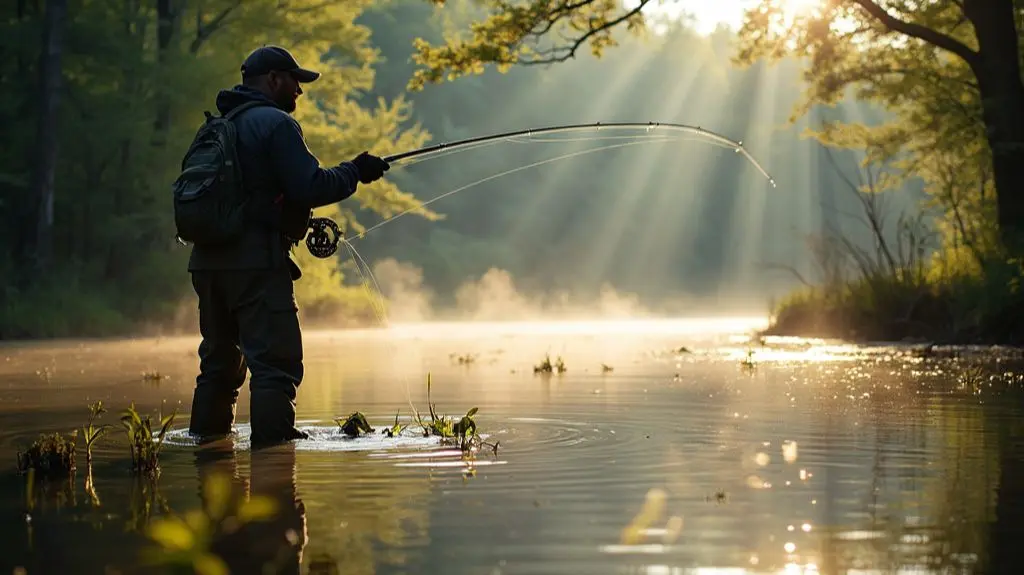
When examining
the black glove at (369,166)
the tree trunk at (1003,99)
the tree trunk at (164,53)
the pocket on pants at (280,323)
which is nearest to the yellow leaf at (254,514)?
the pocket on pants at (280,323)

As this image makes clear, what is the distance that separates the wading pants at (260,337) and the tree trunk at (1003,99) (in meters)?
12.2

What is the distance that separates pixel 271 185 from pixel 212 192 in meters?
0.45

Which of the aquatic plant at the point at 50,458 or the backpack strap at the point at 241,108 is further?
the backpack strap at the point at 241,108

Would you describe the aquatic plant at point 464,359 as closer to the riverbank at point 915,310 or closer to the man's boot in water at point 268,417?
the riverbank at point 915,310

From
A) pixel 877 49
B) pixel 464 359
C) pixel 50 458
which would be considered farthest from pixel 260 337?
pixel 877 49

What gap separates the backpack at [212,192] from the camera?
344 inches

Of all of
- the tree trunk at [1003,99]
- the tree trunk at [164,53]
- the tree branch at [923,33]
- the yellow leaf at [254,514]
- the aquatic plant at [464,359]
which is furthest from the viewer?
the tree trunk at [164,53]

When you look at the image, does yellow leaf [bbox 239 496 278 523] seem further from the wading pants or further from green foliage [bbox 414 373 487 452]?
the wading pants

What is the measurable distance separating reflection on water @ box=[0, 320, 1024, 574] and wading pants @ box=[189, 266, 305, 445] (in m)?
0.25

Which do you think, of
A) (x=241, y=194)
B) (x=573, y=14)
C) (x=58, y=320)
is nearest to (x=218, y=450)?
(x=241, y=194)

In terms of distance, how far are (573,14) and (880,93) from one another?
4.84 metres

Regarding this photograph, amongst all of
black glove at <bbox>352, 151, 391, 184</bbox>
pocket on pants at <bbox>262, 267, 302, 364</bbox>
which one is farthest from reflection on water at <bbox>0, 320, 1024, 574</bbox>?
black glove at <bbox>352, 151, 391, 184</bbox>

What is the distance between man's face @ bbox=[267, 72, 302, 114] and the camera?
9406 millimetres

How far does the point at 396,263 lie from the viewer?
2847 inches
